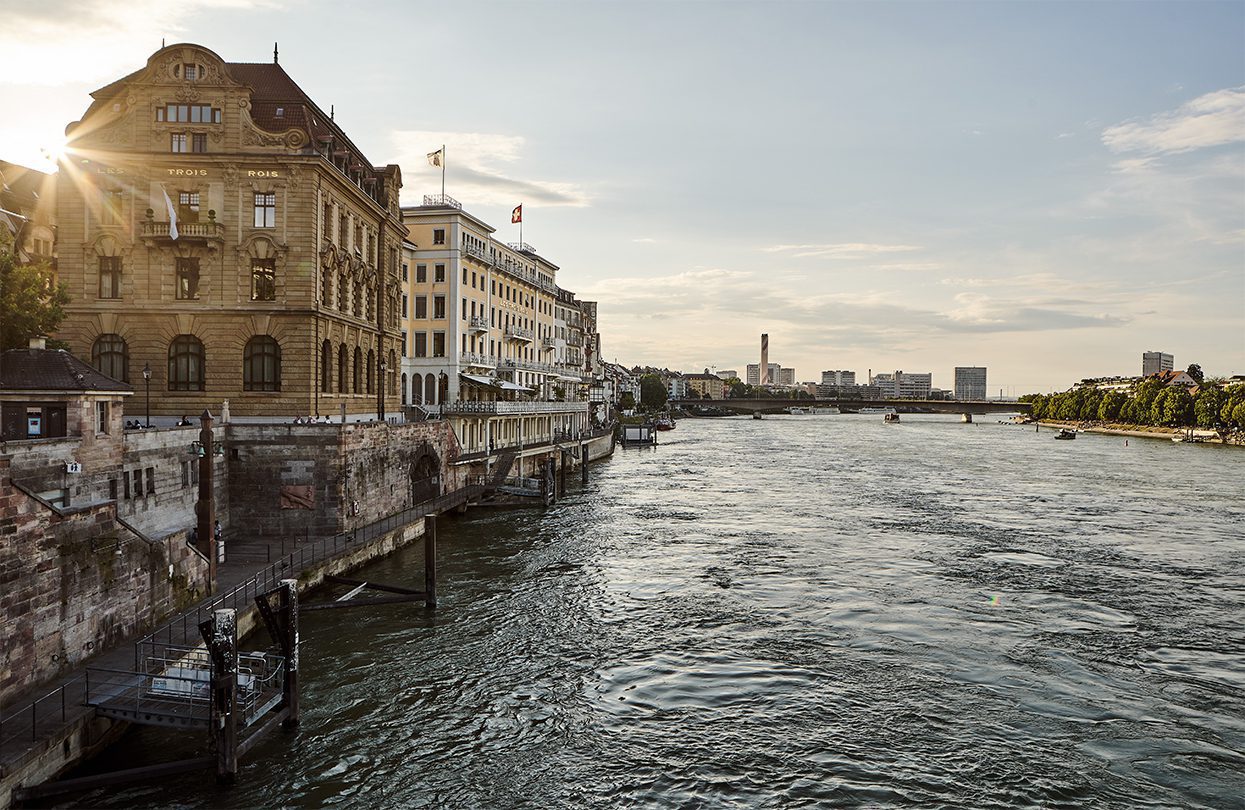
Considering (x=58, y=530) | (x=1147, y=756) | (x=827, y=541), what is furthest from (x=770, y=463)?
(x=58, y=530)

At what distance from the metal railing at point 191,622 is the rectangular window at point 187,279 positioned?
1434cm

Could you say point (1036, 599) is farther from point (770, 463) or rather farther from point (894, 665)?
point (770, 463)

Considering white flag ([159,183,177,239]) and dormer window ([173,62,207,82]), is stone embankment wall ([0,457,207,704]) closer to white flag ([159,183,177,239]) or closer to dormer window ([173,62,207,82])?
white flag ([159,183,177,239])

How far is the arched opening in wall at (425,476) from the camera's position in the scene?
47.5m

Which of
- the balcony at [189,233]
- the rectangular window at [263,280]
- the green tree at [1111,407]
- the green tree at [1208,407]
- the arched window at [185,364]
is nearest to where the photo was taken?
the balcony at [189,233]

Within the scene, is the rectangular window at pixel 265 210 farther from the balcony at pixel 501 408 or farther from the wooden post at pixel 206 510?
the balcony at pixel 501 408

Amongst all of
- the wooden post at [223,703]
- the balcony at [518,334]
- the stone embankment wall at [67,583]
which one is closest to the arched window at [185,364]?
the stone embankment wall at [67,583]

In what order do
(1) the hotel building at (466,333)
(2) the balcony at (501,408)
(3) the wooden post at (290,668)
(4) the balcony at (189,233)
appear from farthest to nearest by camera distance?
1. (1) the hotel building at (466,333)
2. (2) the balcony at (501,408)
3. (4) the balcony at (189,233)
4. (3) the wooden post at (290,668)

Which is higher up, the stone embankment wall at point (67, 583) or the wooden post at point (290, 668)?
the stone embankment wall at point (67, 583)

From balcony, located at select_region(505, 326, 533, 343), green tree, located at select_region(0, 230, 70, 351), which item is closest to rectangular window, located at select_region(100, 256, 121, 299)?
green tree, located at select_region(0, 230, 70, 351)

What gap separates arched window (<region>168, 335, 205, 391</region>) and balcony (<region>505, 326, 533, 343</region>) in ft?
149

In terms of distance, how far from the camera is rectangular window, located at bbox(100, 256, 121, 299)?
39875 mm

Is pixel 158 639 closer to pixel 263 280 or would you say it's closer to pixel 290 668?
pixel 290 668

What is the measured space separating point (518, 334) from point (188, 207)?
48.2 metres
